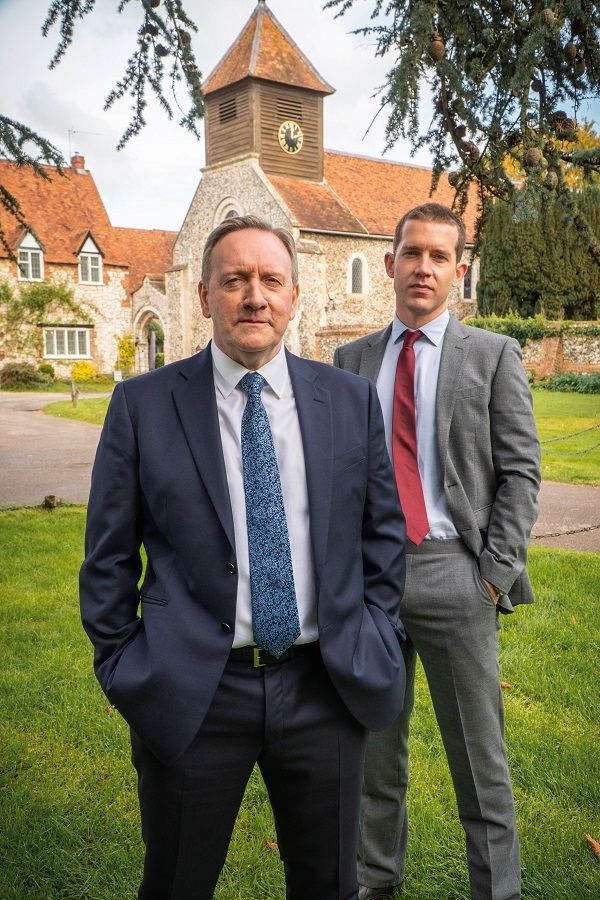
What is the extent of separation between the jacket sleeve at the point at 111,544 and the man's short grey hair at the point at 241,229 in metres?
0.47

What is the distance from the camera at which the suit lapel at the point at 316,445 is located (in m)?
2.14

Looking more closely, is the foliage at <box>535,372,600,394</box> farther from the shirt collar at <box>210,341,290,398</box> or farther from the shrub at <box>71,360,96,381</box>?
the shirt collar at <box>210,341,290,398</box>

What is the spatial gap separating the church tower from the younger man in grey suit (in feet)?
100

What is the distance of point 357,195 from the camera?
1364 inches

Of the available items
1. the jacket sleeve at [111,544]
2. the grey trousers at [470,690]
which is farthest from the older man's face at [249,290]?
the grey trousers at [470,690]

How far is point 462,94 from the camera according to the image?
3.32m

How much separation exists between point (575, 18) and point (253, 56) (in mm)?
31238

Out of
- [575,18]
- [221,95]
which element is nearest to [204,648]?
[575,18]

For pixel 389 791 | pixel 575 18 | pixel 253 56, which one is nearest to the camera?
pixel 389 791

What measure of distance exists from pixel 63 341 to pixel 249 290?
36242mm

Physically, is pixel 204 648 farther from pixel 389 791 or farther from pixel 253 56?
pixel 253 56

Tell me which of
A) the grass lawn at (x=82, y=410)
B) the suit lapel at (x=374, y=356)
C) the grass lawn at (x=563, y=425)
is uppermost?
the suit lapel at (x=374, y=356)

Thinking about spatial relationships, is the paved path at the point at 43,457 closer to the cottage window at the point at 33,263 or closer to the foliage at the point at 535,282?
the foliage at the point at 535,282

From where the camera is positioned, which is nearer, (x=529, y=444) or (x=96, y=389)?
(x=529, y=444)
